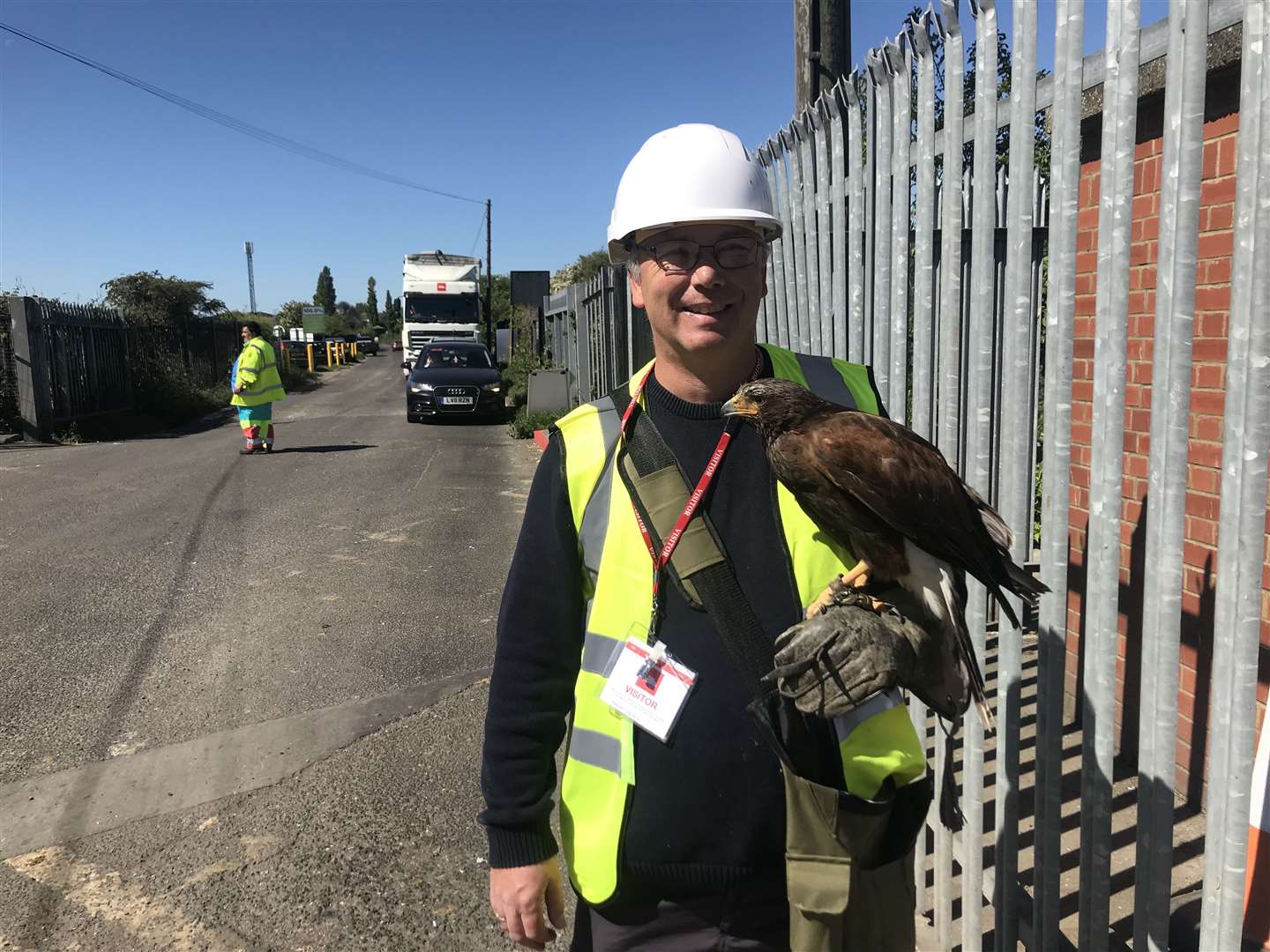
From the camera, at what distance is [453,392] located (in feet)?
58.0

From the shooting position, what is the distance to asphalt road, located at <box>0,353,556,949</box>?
320cm

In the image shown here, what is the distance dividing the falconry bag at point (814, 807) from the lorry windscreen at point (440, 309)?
27.6 meters

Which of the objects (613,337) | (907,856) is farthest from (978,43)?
(613,337)

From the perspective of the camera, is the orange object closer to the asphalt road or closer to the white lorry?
the asphalt road

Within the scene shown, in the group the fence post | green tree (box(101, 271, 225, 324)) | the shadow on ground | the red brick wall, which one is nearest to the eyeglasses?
the red brick wall

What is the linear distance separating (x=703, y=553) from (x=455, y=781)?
282 cm

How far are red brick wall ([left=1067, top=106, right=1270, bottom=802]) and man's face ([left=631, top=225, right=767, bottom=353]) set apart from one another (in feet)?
4.78

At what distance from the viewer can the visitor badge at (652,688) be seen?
1.67 metres

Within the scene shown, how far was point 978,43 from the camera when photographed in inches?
83.0

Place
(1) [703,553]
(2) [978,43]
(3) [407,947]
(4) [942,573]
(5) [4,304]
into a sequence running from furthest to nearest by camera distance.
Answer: (5) [4,304] < (3) [407,947] < (2) [978,43] < (4) [942,573] < (1) [703,553]

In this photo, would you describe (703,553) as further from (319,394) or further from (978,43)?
(319,394)

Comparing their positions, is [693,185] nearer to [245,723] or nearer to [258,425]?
[245,723]

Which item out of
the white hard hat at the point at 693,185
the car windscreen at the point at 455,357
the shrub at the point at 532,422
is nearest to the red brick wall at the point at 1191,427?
the white hard hat at the point at 693,185

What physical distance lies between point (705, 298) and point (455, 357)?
1854 cm
